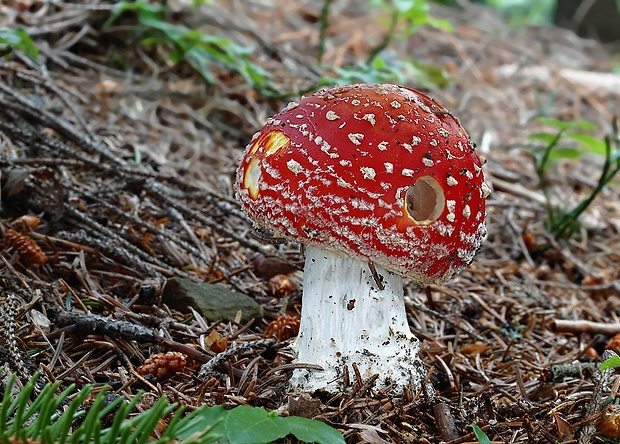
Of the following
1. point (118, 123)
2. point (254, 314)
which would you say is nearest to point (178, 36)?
point (118, 123)

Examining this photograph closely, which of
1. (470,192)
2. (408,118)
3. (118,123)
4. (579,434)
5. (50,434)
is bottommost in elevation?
(118,123)

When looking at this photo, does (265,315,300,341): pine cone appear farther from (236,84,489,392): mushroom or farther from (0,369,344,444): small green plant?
A: (0,369,344,444): small green plant

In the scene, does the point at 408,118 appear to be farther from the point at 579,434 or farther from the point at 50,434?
the point at 50,434

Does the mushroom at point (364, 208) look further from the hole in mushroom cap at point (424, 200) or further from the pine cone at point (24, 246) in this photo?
the pine cone at point (24, 246)

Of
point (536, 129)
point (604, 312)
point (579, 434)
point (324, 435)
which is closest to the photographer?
point (324, 435)

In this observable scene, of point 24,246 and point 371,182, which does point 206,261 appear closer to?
point 24,246

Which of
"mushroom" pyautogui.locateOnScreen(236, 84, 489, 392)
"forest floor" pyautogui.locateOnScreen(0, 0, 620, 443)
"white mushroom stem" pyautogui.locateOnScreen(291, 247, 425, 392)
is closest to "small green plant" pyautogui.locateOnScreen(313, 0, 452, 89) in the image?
"forest floor" pyautogui.locateOnScreen(0, 0, 620, 443)
